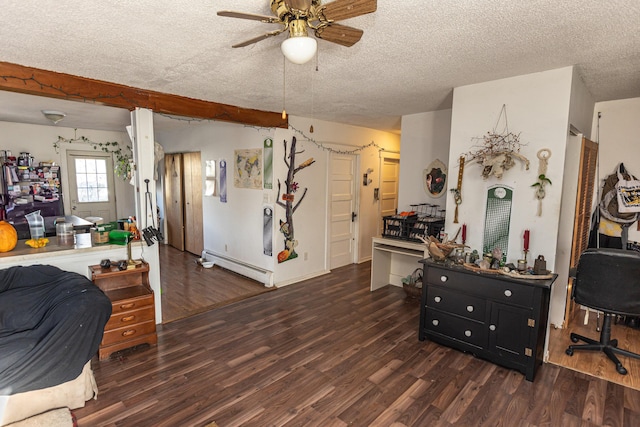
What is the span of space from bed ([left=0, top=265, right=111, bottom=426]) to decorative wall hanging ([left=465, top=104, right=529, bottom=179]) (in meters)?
3.22

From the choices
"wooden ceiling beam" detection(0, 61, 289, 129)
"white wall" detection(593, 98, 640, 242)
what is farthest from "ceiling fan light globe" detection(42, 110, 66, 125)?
"white wall" detection(593, 98, 640, 242)

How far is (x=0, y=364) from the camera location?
190 cm

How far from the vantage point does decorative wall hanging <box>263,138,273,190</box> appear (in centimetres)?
451

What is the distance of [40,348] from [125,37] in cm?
196

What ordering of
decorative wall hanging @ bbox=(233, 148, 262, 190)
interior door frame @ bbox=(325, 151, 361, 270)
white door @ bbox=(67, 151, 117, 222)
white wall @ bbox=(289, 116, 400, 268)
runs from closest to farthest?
1. decorative wall hanging @ bbox=(233, 148, 262, 190)
2. white wall @ bbox=(289, 116, 400, 268)
3. interior door frame @ bbox=(325, 151, 361, 270)
4. white door @ bbox=(67, 151, 117, 222)

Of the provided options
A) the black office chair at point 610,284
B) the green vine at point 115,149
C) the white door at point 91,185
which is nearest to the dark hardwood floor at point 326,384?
the black office chair at point 610,284

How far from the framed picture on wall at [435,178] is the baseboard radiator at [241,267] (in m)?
2.44

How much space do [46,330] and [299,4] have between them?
2.44 m

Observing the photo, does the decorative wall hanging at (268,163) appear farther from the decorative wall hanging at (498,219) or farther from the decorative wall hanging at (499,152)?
the decorative wall hanging at (498,219)

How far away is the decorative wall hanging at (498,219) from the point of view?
9.80 ft

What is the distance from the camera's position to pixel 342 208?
5520mm

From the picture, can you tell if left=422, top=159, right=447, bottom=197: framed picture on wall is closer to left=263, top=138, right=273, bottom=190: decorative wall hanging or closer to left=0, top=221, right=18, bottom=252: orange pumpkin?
left=263, top=138, right=273, bottom=190: decorative wall hanging

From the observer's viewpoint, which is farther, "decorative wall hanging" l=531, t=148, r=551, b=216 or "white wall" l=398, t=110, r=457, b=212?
"white wall" l=398, t=110, r=457, b=212

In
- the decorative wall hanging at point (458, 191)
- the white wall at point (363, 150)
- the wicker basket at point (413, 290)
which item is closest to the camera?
the decorative wall hanging at point (458, 191)
